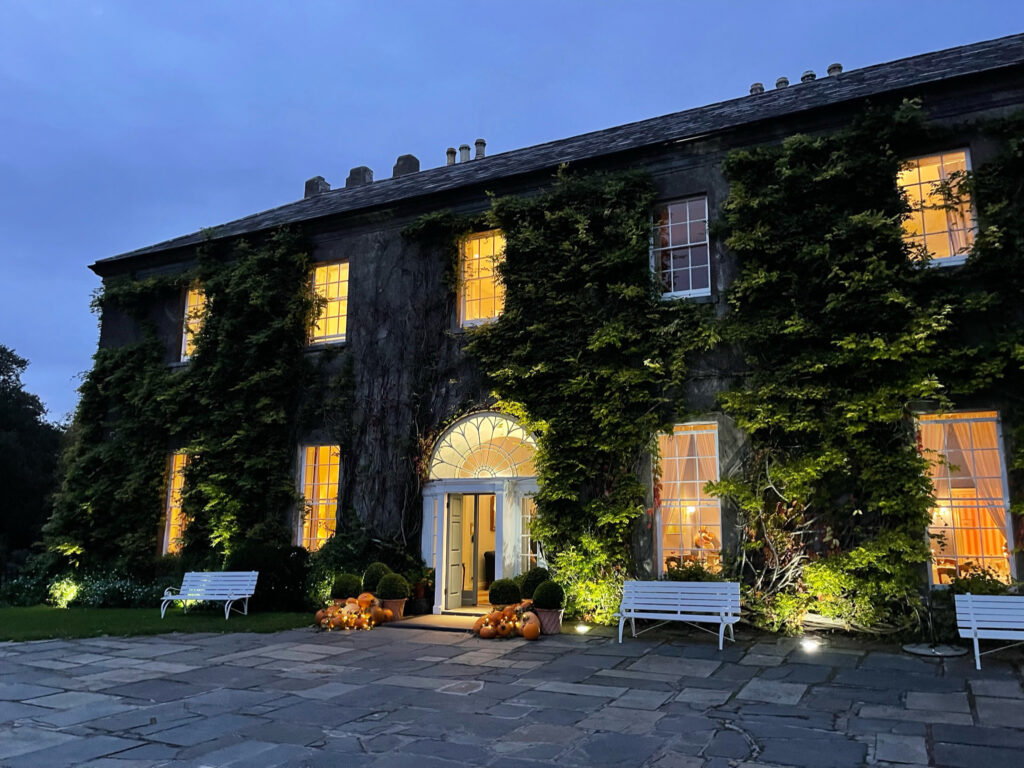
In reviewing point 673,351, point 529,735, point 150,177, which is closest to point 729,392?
point 673,351

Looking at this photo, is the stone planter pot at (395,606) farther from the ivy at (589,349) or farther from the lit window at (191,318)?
the lit window at (191,318)

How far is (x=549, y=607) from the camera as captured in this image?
9922 mm

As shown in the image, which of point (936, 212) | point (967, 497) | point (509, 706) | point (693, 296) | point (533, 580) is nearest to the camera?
point (509, 706)

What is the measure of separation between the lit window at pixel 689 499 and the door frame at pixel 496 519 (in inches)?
83.3

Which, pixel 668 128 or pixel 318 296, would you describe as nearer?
pixel 668 128

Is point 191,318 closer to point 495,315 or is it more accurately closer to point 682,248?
point 495,315

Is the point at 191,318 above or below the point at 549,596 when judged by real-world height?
above

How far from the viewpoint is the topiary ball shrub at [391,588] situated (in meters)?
11.2

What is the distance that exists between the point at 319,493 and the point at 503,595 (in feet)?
16.2

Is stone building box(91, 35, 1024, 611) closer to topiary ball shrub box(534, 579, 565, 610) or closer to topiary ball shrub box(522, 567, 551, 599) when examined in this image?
topiary ball shrub box(522, 567, 551, 599)

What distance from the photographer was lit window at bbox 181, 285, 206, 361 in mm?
15305

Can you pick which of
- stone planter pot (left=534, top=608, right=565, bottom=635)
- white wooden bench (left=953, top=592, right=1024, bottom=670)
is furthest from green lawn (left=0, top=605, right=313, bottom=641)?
white wooden bench (left=953, top=592, right=1024, bottom=670)

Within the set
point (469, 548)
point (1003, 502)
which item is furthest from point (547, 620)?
point (1003, 502)

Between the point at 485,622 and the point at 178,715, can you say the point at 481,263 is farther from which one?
the point at 178,715
